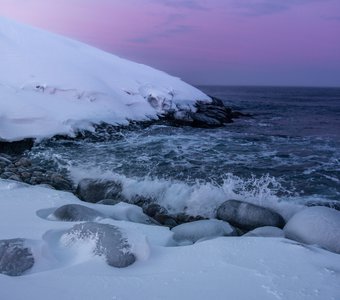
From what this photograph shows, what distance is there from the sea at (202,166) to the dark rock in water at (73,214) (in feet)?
6.50

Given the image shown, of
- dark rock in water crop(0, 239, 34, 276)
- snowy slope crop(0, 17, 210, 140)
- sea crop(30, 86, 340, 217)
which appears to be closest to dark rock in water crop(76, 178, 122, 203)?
sea crop(30, 86, 340, 217)

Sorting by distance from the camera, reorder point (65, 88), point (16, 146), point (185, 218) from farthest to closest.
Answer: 1. point (65, 88)
2. point (16, 146)
3. point (185, 218)

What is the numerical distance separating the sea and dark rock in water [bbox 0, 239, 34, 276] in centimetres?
324

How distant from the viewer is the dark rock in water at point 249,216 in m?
5.13

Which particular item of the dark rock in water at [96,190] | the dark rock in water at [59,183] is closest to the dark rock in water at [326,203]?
the dark rock in water at [96,190]

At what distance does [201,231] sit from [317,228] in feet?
4.41

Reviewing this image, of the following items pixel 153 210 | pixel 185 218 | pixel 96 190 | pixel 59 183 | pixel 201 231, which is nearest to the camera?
pixel 201 231

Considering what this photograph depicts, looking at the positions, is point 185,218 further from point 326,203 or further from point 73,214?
point 326,203

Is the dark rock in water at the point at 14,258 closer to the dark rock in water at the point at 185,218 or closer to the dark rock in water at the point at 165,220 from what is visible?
the dark rock in water at the point at 165,220

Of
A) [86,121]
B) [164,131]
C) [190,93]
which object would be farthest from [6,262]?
[190,93]

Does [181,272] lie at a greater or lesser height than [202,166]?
greater

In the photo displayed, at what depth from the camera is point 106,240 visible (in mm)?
3346

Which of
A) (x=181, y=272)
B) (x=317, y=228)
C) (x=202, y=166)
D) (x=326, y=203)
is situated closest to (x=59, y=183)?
(x=202, y=166)

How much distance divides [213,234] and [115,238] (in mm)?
1318
